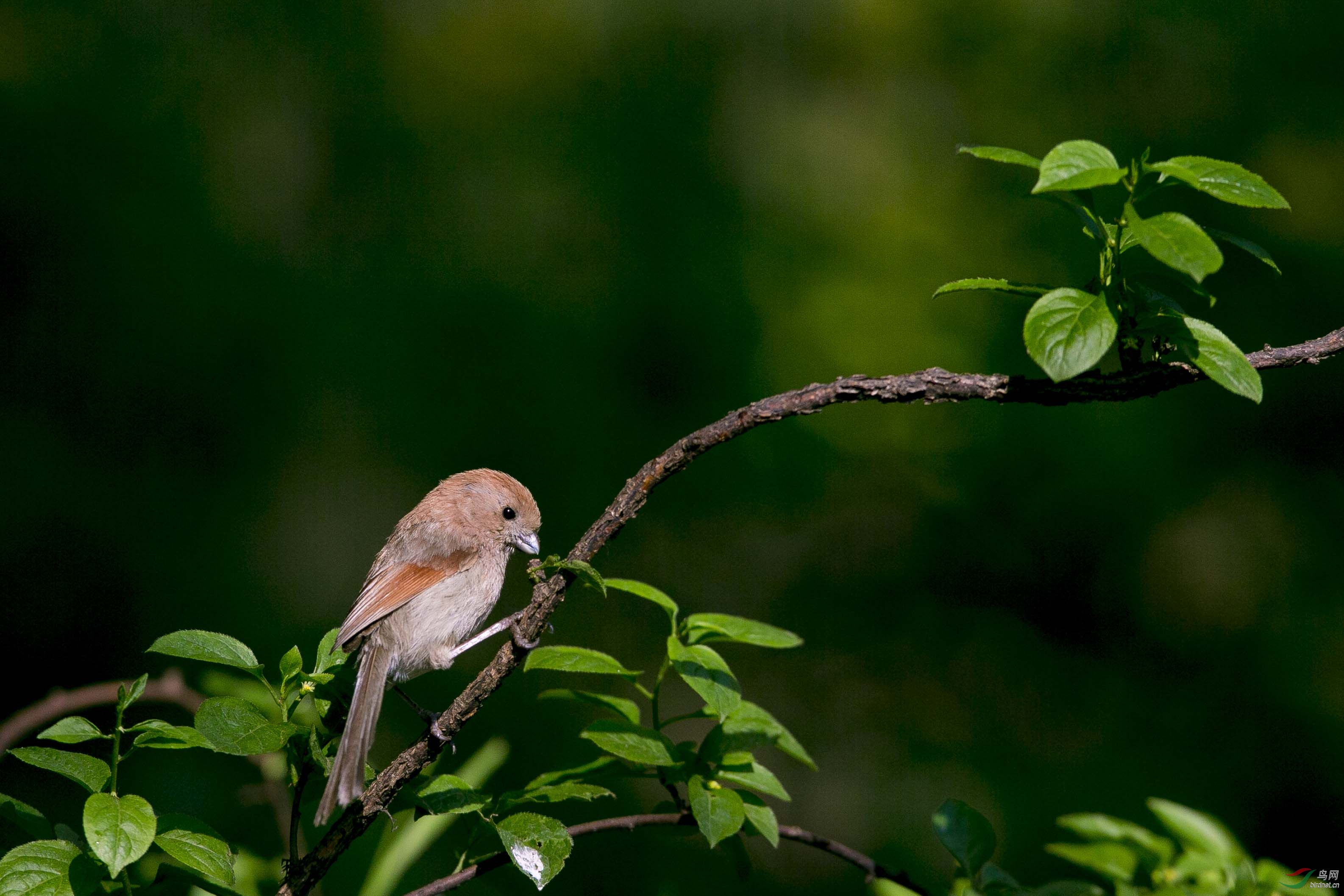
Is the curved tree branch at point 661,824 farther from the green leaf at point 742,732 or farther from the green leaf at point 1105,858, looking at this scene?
the green leaf at point 1105,858

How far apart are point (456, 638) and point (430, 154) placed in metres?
2.90

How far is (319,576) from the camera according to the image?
15.4 feet

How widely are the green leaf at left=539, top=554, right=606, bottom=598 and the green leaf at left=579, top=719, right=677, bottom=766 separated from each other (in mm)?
226

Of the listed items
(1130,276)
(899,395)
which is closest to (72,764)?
(899,395)

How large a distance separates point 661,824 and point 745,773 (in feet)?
0.43

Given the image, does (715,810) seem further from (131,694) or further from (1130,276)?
(1130,276)

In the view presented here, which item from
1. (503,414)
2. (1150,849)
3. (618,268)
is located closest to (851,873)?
(503,414)

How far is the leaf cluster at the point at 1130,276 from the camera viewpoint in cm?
104

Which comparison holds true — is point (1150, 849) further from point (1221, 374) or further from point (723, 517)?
point (723, 517)

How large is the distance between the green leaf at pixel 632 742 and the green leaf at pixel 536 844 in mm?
113

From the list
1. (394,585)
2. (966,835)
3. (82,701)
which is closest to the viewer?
(966,835)

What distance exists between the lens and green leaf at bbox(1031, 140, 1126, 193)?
1.09 m

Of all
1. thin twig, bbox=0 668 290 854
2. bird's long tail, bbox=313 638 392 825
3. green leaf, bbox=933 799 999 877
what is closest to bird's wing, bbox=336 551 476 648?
bird's long tail, bbox=313 638 392 825

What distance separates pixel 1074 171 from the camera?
43.3 inches
